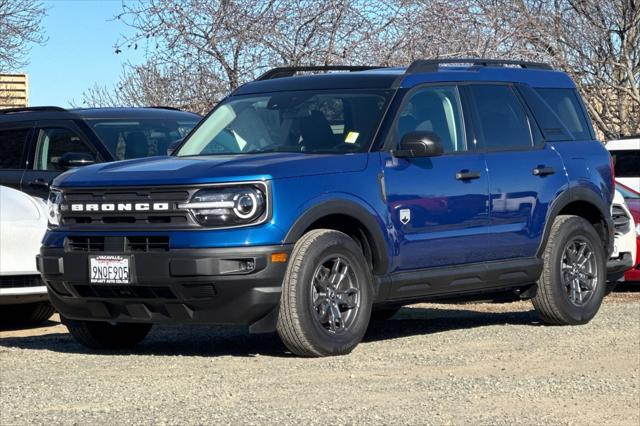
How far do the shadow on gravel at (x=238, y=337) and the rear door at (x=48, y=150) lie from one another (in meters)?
2.08

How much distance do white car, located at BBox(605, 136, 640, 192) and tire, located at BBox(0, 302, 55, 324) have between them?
8.00 m

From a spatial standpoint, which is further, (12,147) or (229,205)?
(12,147)

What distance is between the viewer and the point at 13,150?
13.7m

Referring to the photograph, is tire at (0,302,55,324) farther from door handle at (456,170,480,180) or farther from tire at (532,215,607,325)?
tire at (532,215,607,325)

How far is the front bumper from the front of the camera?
891cm

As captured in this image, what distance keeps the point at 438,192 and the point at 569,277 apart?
6.06ft

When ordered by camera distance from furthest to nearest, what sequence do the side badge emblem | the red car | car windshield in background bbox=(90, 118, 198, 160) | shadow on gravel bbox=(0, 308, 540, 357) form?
the red car
car windshield in background bbox=(90, 118, 198, 160)
shadow on gravel bbox=(0, 308, 540, 357)
the side badge emblem

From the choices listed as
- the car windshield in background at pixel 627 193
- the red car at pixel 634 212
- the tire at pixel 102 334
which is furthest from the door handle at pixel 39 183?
the car windshield in background at pixel 627 193

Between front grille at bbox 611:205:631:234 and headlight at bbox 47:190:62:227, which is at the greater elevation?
headlight at bbox 47:190:62:227

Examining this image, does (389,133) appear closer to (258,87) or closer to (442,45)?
(258,87)

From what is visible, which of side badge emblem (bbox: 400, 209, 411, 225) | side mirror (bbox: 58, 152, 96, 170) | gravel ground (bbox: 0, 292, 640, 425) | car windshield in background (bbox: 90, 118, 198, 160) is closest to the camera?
gravel ground (bbox: 0, 292, 640, 425)

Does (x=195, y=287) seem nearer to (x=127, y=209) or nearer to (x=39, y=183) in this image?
(x=127, y=209)

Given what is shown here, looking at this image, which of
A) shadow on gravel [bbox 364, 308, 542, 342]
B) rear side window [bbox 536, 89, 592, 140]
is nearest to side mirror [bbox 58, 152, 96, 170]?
shadow on gravel [bbox 364, 308, 542, 342]

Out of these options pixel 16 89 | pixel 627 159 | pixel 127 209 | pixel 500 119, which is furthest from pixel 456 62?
pixel 16 89
